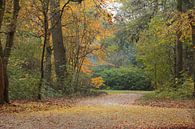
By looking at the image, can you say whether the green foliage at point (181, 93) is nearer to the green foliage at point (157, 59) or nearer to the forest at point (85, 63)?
the forest at point (85, 63)

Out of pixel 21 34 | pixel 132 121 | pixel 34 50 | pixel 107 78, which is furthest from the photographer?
pixel 107 78

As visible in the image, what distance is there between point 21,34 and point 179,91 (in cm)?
901

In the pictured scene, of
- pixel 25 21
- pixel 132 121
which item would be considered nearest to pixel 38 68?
pixel 25 21

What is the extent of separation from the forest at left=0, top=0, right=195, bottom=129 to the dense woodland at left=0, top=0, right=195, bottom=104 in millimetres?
42

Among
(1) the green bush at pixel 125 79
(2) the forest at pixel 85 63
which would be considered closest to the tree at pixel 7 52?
(2) the forest at pixel 85 63

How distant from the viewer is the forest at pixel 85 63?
1100cm

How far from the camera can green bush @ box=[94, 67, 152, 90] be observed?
37844 mm

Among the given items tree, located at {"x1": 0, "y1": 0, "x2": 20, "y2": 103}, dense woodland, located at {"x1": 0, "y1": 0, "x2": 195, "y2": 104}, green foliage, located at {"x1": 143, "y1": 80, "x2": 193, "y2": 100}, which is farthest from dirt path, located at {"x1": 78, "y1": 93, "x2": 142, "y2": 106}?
tree, located at {"x1": 0, "y1": 0, "x2": 20, "y2": 103}

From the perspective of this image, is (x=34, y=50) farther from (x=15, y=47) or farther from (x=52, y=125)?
(x=52, y=125)

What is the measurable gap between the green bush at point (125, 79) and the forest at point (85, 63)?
256mm

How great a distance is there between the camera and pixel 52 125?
926 cm

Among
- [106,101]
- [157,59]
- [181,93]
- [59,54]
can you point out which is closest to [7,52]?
[106,101]

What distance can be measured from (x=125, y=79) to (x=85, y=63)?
10437 millimetres

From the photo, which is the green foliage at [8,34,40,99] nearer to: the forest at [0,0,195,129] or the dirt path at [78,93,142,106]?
the forest at [0,0,195,129]
